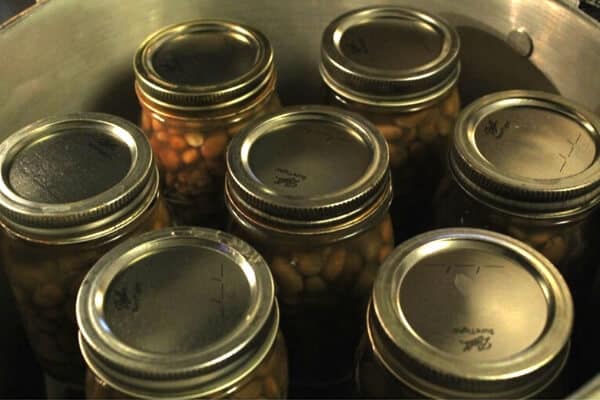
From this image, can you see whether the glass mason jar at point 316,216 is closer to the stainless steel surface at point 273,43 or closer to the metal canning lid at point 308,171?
the metal canning lid at point 308,171

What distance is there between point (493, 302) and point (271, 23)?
0.45 meters

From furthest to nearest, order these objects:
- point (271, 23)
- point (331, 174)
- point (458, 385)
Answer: point (271, 23) < point (331, 174) < point (458, 385)

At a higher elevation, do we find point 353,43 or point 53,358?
point 353,43

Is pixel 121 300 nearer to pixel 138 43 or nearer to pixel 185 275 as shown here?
pixel 185 275

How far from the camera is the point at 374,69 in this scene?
64cm

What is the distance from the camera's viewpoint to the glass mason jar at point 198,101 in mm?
628

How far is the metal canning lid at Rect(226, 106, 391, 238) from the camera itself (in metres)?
0.51

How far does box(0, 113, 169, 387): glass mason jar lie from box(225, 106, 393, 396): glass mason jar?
8cm

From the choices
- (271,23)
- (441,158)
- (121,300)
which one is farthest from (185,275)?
(271,23)

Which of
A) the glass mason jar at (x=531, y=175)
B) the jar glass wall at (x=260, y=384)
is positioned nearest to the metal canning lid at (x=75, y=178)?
the jar glass wall at (x=260, y=384)

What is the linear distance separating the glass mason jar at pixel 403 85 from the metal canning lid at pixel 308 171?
0.17ft

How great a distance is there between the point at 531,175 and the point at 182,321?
29 cm

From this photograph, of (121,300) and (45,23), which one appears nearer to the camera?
(121,300)

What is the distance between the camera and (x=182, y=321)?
17.5 inches
